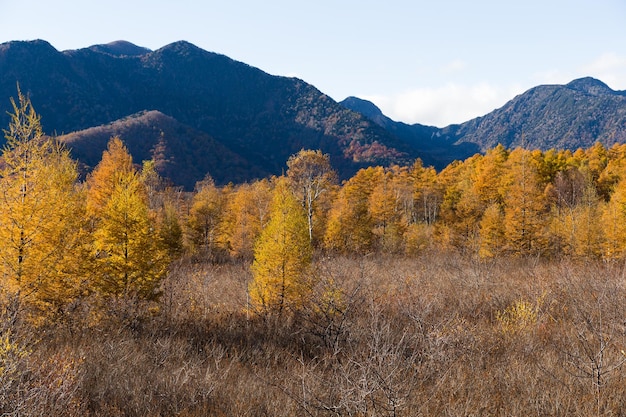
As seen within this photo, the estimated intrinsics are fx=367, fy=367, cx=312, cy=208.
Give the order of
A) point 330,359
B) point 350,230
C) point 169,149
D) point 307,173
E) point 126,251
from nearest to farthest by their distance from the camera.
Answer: point 330,359 < point 126,251 < point 350,230 < point 307,173 < point 169,149

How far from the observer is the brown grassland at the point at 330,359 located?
184 inches

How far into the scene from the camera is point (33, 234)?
7.81 meters

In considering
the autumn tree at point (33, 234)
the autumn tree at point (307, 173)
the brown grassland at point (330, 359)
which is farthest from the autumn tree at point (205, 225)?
the autumn tree at point (33, 234)

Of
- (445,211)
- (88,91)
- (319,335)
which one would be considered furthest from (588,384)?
(88,91)

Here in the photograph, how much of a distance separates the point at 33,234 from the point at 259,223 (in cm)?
2328

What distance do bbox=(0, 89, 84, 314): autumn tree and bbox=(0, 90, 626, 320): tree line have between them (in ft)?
0.08

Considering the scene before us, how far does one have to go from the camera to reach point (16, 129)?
848 centimetres

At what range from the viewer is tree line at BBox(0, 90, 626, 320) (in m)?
8.27

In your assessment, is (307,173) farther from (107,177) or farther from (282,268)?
(282,268)

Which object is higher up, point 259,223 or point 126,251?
point 126,251

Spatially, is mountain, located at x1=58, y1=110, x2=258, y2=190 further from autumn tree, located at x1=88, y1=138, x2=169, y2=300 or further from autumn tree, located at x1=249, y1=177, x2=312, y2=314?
autumn tree, located at x1=249, y1=177, x2=312, y2=314

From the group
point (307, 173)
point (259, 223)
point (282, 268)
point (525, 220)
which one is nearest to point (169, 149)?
point (259, 223)

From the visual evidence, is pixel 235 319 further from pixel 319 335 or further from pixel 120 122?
pixel 120 122

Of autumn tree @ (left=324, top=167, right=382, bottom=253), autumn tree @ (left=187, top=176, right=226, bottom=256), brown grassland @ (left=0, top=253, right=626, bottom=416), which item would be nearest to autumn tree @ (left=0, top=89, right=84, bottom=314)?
brown grassland @ (left=0, top=253, right=626, bottom=416)
